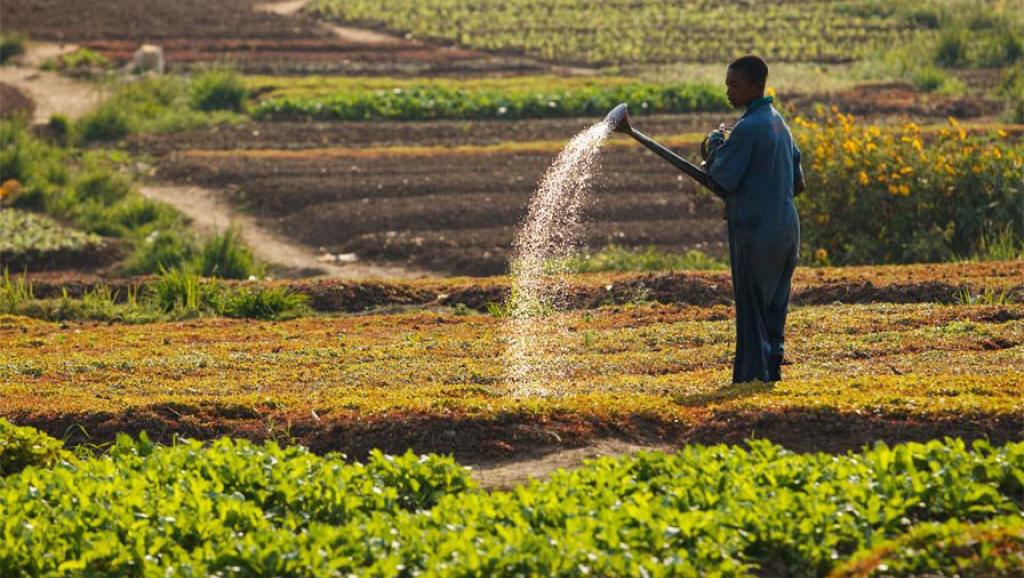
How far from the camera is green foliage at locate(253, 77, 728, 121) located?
27375 mm

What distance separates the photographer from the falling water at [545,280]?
32.8 ft

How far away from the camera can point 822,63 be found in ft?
112

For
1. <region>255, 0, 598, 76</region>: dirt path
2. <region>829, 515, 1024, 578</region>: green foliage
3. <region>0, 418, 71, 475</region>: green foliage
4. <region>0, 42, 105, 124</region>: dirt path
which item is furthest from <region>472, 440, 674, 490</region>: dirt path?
<region>255, 0, 598, 76</region>: dirt path

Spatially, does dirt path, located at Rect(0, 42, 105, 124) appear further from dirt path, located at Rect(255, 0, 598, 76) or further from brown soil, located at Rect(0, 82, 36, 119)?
dirt path, located at Rect(255, 0, 598, 76)

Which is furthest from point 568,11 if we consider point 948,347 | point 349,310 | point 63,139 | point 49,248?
point 948,347

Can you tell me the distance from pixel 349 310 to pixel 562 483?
7.48 meters

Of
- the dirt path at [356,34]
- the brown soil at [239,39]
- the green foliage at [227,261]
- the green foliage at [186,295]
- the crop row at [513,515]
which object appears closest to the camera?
the crop row at [513,515]

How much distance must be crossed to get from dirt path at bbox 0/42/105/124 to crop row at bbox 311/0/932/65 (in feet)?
32.2

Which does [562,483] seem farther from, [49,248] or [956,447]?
[49,248]

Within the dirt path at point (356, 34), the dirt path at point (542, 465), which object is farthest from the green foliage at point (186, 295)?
the dirt path at point (356, 34)

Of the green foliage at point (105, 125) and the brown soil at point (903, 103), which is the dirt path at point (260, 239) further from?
the brown soil at point (903, 103)

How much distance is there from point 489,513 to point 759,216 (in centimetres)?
299

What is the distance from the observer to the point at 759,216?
892 cm

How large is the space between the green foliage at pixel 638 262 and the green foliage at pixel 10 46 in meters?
19.2
